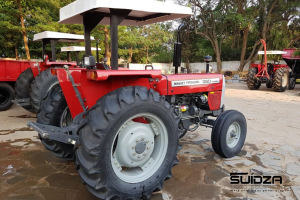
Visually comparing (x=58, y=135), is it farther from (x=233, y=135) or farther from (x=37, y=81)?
(x=37, y=81)

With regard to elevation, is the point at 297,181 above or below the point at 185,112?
below

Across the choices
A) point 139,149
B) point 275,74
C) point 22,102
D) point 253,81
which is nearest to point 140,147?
point 139,149

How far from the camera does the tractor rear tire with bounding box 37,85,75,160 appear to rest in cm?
292

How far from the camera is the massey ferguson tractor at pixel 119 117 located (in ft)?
6.44

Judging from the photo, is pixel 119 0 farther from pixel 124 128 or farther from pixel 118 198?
pixel 118 198

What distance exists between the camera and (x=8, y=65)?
6.88m

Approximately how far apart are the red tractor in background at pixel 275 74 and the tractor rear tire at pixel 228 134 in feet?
28.7

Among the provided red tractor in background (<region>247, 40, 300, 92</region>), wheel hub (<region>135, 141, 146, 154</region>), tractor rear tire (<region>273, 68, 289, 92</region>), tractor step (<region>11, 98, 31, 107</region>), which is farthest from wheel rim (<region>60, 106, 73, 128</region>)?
tractor rear tire (<region>273, 68, 289, 92</region>)

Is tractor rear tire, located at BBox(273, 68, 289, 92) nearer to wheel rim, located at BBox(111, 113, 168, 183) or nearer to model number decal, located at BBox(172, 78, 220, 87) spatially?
model number decal, located at BBox(172, 78, 220, 87)

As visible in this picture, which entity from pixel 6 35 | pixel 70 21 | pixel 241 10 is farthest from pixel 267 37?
pixel 70 21

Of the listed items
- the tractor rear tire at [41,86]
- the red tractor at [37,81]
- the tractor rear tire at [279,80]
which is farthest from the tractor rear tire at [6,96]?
the tractor rear tire at [279,80]

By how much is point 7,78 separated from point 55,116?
16.5 ft

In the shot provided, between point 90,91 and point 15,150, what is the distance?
7.45ft

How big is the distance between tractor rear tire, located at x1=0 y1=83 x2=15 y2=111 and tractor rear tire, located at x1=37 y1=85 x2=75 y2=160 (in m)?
4.74
